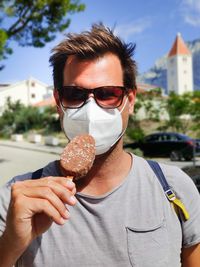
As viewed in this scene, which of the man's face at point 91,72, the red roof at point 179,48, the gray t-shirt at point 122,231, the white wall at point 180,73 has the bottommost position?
the gray t-shirt at point 122,231

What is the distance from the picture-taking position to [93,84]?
160 centimetres

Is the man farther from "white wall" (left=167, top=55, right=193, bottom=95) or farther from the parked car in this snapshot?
"white wall" (left=167, top=55, right=193, bottom=95)

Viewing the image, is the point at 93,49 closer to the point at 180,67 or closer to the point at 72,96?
the point at 72,96

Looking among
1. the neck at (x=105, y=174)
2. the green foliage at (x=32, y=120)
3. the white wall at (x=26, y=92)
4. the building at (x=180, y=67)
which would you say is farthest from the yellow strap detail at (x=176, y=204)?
the building at (x=180, y=67)

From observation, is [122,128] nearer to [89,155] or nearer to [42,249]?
[89,155]

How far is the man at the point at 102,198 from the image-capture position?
1.36 metres

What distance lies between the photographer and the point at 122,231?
1.42 m

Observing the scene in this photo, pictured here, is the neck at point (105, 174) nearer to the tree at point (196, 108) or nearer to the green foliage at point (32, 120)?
the tree at point (196, 108)

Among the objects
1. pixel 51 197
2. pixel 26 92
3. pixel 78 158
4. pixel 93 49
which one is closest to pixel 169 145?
pixel 93 49

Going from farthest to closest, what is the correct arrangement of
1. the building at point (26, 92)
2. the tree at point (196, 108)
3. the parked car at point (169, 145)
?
the building at point (26, 92) → the tree at point (196, 108) → the parked car at point (169, 145)

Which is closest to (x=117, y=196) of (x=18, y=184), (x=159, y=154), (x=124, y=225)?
(x=124, y=225)

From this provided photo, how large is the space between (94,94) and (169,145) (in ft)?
44.4

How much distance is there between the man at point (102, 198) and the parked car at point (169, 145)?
39.7 feet

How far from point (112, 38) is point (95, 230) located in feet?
3.79
